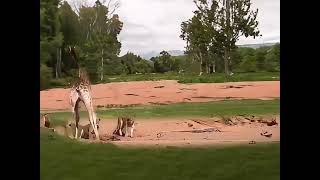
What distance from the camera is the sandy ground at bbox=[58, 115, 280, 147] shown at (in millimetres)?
2988

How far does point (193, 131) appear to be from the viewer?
3.03m

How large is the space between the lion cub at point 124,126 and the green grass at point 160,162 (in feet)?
0.39

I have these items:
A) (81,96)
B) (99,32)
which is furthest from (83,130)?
(99,32)

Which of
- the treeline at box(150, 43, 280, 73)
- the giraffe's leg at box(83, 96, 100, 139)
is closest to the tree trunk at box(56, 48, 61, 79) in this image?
the giraffe's leg at box(83, 96, 100, 139)

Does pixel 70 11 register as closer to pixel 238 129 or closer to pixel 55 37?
pixel 55 37

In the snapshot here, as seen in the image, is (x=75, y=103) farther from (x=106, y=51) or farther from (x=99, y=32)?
(x=99, y=32)

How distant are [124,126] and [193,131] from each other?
48 centimetres

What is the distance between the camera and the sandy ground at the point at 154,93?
10.0ft

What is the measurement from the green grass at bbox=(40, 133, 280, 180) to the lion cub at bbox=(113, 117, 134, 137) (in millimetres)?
118

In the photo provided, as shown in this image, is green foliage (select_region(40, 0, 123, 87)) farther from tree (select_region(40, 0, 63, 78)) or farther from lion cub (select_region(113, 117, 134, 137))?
lion cub (select_region(113, 117, 134, 137))
